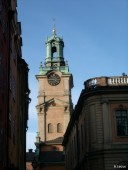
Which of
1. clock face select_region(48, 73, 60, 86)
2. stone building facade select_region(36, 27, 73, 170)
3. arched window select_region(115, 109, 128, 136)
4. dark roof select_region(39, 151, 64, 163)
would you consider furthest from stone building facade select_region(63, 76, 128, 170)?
clock face select_region(48, 73, 60, 86)

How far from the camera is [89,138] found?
33562mm

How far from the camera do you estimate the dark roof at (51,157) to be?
259 feet

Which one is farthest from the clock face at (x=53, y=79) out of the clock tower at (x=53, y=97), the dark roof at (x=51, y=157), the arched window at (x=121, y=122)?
the arched window at (x=121, y=122)

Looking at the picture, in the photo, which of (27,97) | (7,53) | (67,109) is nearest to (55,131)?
(67,109)

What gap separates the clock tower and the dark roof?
2621 mm

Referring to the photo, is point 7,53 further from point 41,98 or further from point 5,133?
point 41,98

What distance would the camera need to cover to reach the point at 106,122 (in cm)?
3284

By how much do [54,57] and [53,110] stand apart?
12497mm

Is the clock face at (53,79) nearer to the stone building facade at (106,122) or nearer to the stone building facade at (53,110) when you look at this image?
the stone building facade at (53,110)

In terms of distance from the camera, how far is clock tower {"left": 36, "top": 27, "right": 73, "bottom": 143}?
81.0 meters

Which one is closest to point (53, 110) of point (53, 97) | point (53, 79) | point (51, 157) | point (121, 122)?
point (53, 97)

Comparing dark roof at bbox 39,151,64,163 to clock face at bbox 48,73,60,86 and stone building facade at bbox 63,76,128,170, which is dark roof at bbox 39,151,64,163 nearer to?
clock face at bbox 48,73,60,86

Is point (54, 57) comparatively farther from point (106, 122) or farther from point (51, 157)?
point (106, 122)

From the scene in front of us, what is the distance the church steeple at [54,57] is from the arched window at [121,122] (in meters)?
51.5
